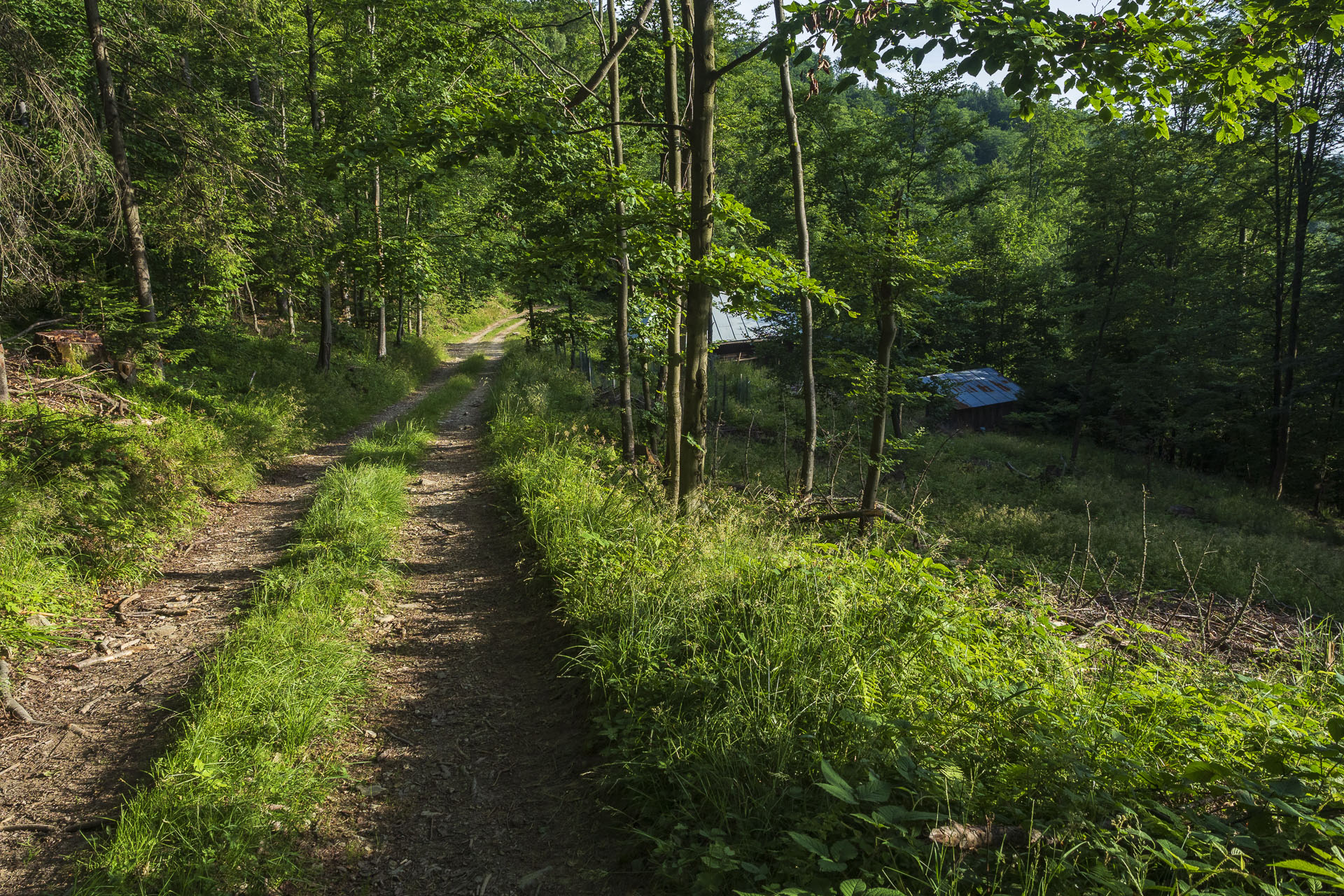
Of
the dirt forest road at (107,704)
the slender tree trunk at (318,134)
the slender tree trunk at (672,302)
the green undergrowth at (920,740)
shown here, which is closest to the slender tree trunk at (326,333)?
the slender tree trunk at (318,134)

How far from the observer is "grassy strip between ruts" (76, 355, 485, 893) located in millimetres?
2873

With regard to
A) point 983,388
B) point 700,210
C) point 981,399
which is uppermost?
point 700,210

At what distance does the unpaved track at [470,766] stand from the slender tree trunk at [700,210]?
2.47 metres

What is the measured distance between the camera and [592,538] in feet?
19.5

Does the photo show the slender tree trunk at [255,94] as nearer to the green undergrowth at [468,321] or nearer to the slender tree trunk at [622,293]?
the green undergrowth at [468,321]

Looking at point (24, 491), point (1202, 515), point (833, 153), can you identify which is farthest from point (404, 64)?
point (1202, 515)

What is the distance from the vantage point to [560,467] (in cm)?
877

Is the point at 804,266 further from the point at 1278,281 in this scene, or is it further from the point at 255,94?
the point at 1278,281

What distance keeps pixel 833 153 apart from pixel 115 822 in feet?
65.4

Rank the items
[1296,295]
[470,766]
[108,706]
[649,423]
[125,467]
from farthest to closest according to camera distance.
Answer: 1. [1296,295]
2. [649,423]
3. [125,467]
4. [108,706]
5. [470,766]

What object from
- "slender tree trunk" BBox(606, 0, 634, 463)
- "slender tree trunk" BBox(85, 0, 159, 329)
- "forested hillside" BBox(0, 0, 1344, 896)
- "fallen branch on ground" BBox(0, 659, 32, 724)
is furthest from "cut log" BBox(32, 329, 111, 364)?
"slender tree trunk" BBox(606, 0, 634, 463)

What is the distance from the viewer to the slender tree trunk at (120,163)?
31.7 feet

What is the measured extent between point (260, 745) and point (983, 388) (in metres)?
30.6

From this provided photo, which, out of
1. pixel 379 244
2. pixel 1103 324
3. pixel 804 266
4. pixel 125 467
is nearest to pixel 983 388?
pixel 1103 324
